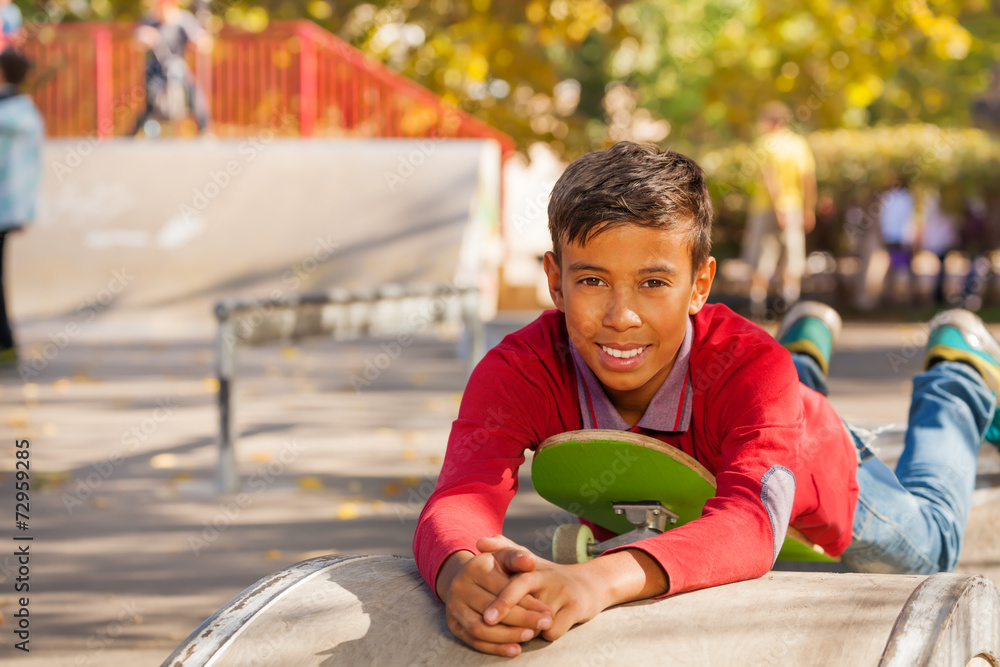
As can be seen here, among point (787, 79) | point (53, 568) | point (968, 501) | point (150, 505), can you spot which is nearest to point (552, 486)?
point (968, 501)

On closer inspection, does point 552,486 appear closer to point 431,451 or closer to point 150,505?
point 150,505

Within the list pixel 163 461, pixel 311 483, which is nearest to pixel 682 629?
pixel 311 483

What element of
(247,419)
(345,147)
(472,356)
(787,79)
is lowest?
(247,419)

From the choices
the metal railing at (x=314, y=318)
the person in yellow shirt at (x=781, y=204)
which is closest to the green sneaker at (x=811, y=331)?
the metal railing at (x=314, y=318)

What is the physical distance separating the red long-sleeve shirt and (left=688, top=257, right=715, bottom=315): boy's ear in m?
0.06

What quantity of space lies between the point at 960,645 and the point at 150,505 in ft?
13.4

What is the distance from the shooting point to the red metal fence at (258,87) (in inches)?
535

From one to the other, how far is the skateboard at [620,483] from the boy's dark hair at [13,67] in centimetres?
760

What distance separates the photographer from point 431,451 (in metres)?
5.89

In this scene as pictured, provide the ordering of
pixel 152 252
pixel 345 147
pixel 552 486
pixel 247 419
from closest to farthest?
1. pixel 552 486
2. pixel 247 419
3. pixel 152 252
4. pixel 345 147

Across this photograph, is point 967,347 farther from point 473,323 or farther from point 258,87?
point 258,87

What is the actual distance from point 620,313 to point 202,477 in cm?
393

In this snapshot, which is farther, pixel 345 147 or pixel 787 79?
pixel 787 79

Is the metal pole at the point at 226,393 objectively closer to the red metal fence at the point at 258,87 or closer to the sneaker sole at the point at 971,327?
the sneaker sole at the point at 971,327
